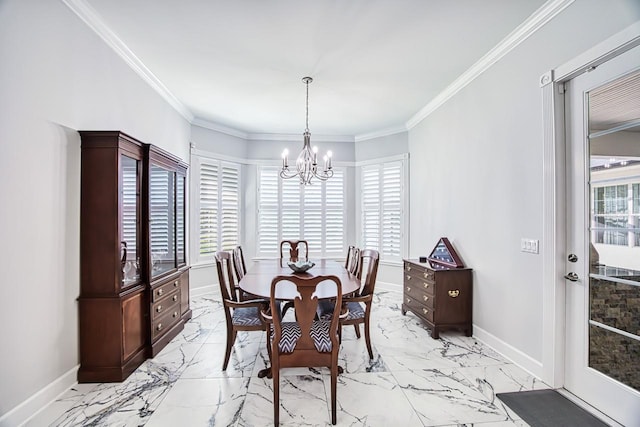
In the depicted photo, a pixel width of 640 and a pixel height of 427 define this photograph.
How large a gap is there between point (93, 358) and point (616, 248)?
3872 millimetres

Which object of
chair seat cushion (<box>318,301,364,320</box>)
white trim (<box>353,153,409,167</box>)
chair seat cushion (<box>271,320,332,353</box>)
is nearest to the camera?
chair seat cushion (<box>271,320,332,353</box>)

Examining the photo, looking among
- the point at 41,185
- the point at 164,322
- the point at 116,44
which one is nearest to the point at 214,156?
the point at 116,44

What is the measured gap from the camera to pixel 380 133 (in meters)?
5.44

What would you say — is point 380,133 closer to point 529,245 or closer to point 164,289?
point 529,245

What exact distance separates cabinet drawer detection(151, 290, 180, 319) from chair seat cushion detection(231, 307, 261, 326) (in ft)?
2.56

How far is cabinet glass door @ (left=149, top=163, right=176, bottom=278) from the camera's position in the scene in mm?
2936

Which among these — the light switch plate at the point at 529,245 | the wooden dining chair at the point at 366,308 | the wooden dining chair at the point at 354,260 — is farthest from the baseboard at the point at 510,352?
the wooden dining chair at the point at 354,260

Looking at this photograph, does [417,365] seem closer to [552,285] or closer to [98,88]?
A: [552,285]

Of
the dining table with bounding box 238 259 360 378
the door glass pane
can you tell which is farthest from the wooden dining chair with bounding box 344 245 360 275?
the door glass pane

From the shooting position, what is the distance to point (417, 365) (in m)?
2.66

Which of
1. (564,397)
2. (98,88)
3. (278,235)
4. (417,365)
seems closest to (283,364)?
(417,365)

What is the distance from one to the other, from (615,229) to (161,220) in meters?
3.82

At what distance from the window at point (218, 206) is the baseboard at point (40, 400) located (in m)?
2.64

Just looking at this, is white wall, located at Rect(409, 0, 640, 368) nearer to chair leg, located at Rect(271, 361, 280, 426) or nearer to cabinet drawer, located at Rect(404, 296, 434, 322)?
cabinet drawer, located at Rect(404, 296, 434, 322)
